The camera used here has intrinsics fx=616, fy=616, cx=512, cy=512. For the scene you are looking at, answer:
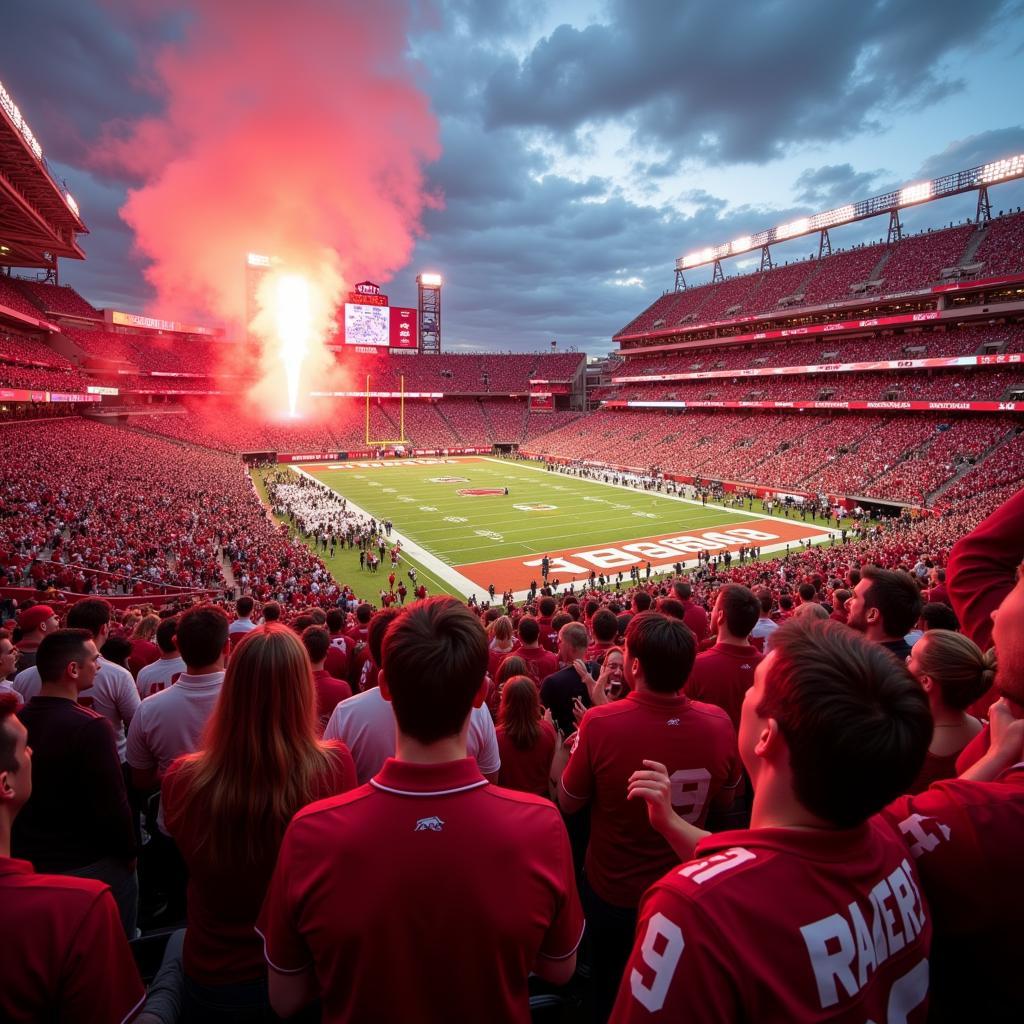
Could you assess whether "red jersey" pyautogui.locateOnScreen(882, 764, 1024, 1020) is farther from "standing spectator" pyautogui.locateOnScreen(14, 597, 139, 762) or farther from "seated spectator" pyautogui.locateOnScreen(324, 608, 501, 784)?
"standing spectator" pyautogui.locateOnScreen(14, 597, 139, 762)

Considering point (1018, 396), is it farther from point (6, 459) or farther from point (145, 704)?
point (6, 459)

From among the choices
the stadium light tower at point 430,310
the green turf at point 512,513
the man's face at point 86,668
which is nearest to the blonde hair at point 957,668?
the man's face at point 86,668

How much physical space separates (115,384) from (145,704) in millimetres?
66768

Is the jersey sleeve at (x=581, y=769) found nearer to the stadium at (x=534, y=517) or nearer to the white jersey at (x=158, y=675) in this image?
the stadium at (x=534, y=517)

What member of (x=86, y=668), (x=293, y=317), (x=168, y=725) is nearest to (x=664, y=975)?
(x=168, y=725)

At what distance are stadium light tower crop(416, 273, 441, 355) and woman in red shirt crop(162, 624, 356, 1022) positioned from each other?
9472 cm

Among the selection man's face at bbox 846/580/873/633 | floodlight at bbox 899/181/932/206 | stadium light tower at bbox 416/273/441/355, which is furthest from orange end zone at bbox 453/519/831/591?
stadium light tower at bbox 416/273/441/355

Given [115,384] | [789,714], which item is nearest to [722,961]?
[789,714]

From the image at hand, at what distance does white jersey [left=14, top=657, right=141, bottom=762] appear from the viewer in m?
4.27

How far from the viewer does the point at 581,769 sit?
2.89 metres

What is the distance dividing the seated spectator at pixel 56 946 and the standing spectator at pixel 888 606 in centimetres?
448

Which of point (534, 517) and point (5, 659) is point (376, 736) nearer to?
point (5, 659)

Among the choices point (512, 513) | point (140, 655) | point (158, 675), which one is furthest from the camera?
point (512, 513)

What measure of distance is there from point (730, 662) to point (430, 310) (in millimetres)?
98191
